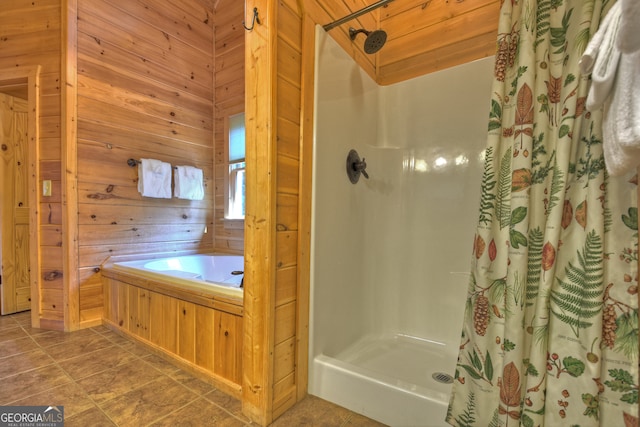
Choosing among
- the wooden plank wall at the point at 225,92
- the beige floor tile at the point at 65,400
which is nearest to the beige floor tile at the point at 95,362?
the beige floor tile at the point at 65,400

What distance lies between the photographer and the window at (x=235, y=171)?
3.08 meters

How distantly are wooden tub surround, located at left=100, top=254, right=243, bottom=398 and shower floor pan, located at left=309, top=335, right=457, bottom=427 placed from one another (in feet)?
1.53

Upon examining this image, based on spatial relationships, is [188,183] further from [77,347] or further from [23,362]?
[23,362]

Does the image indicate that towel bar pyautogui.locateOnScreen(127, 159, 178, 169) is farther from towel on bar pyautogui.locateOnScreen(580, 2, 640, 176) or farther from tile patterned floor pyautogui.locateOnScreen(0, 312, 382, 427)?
towel on bar pyautogui.locateOnScreen(580, 2, 640, 176)

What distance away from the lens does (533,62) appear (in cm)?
92

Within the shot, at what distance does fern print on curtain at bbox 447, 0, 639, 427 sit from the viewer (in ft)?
2.53

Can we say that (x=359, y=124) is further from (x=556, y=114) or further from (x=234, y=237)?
(x=234, y=237)

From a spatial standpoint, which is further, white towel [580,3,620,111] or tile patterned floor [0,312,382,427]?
tile patterned floor [0,312,382,427]

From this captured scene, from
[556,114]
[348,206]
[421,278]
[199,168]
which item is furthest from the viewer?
[199,168]

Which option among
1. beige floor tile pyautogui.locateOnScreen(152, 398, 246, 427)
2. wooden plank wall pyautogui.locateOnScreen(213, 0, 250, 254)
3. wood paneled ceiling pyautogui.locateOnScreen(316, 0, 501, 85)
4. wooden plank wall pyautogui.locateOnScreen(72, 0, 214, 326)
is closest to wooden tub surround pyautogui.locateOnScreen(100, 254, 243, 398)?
beige floor tile pyautogui.locateOnScreen(152, 398, 246, 427)

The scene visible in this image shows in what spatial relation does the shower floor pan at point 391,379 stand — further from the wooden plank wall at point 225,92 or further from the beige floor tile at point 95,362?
the wooden plank wall at point 225,92

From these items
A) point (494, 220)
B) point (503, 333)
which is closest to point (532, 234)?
point (494, 220)

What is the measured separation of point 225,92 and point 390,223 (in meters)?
2.45

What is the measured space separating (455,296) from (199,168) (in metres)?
2.78
